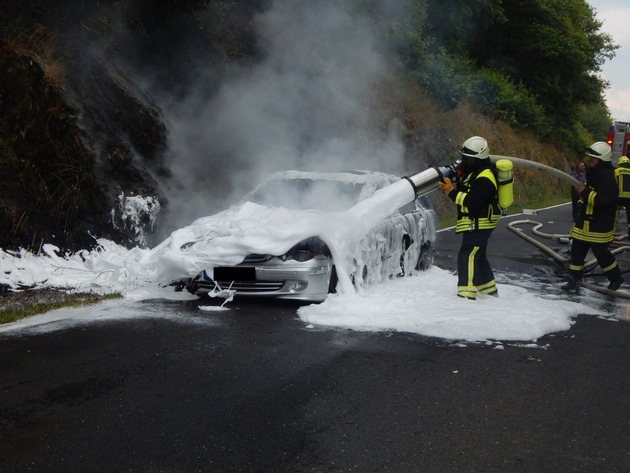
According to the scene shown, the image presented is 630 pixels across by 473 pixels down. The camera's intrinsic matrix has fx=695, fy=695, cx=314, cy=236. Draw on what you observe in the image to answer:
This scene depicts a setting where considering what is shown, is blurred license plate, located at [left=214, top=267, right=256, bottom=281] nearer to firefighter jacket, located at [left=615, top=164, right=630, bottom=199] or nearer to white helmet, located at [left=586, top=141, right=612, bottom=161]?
white helmet, located at [left=586, top=141, right=612, bottom=161]

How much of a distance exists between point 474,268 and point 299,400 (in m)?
3.55

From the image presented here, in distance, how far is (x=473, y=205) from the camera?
7.25 m

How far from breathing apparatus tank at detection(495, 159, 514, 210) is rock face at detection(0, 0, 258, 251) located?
5.30 metres

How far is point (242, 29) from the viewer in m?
14.8

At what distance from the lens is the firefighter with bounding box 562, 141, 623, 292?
315 inches

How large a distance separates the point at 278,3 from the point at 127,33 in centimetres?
553

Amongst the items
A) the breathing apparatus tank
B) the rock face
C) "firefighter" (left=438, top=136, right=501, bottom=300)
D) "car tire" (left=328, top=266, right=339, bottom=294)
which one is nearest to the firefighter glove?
"firefighter" (left=438, top=136, right=501, bottom=300)

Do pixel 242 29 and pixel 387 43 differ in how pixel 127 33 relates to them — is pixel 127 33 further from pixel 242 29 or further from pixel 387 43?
pixel 387 43

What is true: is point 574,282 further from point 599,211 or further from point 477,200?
point 477,200

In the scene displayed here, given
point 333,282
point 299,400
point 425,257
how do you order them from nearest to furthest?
point 299,400 → point 333,282 → point 425,257

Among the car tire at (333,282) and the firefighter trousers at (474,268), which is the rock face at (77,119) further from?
the firefighter trousers at (474,268)

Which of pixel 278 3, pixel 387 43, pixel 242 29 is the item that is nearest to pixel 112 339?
pixel 242 29

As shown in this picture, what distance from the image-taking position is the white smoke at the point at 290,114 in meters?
12.2

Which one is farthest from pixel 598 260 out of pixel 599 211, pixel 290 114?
pixel 290 114
